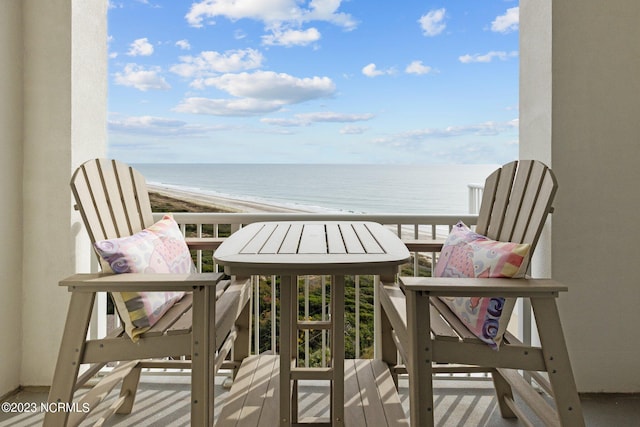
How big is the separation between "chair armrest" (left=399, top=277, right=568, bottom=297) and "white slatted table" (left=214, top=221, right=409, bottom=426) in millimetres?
117

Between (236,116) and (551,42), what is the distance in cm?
2035

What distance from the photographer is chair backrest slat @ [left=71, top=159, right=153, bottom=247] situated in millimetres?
1740

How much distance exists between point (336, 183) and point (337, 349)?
56.5 feet

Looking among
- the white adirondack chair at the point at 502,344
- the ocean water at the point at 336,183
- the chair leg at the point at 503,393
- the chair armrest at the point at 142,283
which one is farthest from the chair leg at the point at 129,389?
the ocean water at the point at 336,183

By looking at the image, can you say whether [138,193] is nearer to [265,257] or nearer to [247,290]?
[247,290]

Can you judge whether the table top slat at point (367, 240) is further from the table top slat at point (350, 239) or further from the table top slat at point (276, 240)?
the table top slat at point (276, 240)

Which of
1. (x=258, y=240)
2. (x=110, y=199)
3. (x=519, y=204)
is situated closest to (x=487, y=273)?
(x=519, y=204)

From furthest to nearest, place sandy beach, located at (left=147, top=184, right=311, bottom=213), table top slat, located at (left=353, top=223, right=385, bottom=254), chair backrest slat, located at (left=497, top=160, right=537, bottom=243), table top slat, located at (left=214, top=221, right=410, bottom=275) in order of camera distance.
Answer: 1. sandy beach, located at (left=147, top=184, right=311, bottom=213)
2. chair backrest slat, located at (left=497, top=160, right=537, bottom=243)
3. table top slat, located at (left=353, top=223, right=385, bottom=254)
4. table top slat, located at (left=214, top=221, right=410, bottom=275)

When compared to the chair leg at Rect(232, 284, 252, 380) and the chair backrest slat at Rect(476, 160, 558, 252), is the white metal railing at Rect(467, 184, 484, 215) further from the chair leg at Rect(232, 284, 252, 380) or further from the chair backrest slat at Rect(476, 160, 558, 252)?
the chair leg at Rect(232, 284, 252, 380)

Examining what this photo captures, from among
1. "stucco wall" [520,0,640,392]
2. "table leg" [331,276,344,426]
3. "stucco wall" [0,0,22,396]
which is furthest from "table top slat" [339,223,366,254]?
"stucco wall" [0,0,22,396]

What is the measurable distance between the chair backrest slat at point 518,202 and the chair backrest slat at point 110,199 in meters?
1.76

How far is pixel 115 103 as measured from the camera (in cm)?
2047

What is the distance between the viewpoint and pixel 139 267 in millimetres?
1641

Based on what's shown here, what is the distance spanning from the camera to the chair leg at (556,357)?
1404mm
